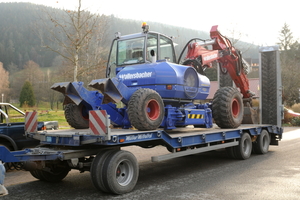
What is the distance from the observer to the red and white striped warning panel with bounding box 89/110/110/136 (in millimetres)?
5617

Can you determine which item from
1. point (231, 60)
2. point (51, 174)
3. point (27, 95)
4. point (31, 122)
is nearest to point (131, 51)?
point (31, 122)

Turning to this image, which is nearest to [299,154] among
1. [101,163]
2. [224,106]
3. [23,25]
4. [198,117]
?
[224,106]

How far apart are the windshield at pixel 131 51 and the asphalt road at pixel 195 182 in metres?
3.06

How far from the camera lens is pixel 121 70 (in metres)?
8.55

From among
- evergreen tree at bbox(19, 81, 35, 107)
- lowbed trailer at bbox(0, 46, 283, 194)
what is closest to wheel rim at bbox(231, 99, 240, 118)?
lowbed trailer at bbox(0, 46, 283, 194)

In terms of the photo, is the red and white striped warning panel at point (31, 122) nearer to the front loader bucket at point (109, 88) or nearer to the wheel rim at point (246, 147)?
the front loader bucket at point (109, 88)

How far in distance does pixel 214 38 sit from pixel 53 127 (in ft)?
21.2

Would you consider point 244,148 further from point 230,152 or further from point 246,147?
point 230,152

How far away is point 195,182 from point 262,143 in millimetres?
5032

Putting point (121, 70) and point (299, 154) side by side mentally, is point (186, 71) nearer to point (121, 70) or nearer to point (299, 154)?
point (121, 70)

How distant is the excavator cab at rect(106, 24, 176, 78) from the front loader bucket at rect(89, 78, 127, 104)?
1933 mm

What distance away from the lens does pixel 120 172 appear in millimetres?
6172

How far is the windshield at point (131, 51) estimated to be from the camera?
8.40m

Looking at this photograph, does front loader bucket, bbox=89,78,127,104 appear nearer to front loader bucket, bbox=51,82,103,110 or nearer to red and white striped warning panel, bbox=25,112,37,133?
front loader bucket, bbox=51,82,103,110
